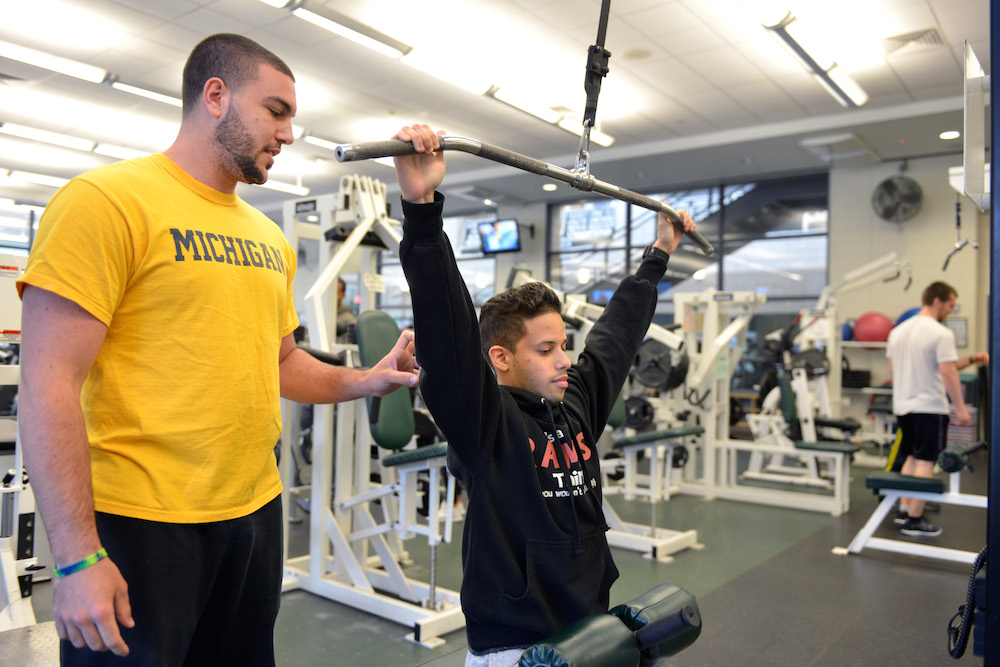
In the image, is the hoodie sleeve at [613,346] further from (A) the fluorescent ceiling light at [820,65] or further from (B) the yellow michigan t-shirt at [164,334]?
(A) the fluorescent ceiling light at [820,65]

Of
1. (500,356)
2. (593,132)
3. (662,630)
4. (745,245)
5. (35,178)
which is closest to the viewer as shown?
(662,630)

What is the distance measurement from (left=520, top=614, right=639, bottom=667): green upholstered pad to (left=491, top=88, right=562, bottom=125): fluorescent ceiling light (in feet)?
21.2

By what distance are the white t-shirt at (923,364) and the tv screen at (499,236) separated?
769 centimetres

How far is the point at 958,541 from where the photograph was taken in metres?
4.52

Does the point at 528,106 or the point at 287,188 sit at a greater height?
the point at 528,106

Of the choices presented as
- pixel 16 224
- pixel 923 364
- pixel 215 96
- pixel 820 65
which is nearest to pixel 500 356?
pixel 215 96

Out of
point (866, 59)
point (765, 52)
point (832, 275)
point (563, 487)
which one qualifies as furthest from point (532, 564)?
point (832, 275)

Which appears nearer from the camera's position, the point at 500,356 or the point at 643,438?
the point at 500,356

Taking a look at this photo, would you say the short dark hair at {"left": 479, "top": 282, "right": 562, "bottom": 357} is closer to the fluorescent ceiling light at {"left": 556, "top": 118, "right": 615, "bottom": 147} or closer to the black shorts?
the black shorts

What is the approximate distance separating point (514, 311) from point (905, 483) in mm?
3631

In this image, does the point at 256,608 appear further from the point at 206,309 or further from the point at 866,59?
the point at 866,59

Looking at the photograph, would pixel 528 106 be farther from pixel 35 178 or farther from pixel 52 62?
pixel 35 178

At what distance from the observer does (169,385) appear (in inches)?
44.3

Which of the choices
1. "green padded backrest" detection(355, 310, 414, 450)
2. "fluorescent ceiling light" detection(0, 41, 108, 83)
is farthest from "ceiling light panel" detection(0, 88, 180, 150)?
"green padded backrest" detection(355, 310, 414, 450)
